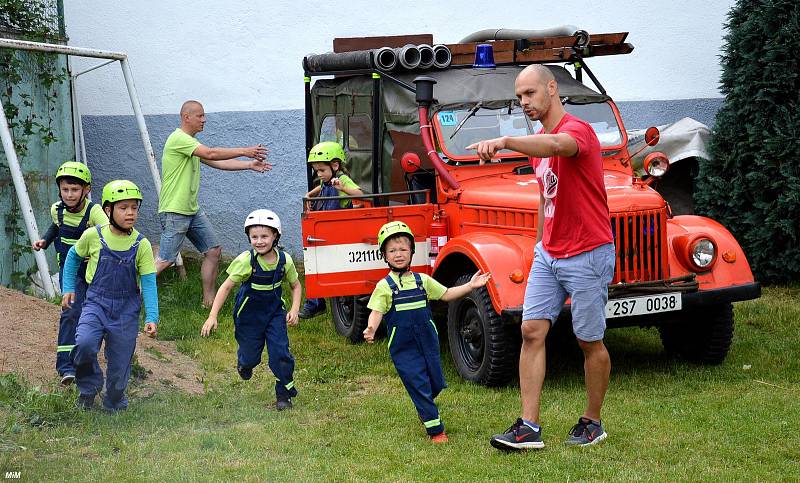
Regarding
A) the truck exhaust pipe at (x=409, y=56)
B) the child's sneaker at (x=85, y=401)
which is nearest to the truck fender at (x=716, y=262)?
the truck exhaust pipe at (x=409, y=56)

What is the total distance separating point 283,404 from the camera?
655 centimetres

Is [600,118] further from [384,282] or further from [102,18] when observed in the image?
[102,18]

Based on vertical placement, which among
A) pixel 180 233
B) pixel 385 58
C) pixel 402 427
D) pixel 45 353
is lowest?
pixel 402 427

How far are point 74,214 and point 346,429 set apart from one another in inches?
98.7

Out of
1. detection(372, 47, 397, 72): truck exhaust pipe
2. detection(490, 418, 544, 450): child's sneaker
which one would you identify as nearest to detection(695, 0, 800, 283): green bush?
detection(372, 47, 397, 72): truck exhaust pipe

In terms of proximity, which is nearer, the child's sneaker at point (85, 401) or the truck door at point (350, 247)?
the child's sneaker at point (85, 401)

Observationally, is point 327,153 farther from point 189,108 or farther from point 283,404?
point 283,404

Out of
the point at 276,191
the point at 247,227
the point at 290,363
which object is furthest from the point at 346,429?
the point at 276,191

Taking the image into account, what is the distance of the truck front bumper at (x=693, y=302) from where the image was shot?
640 centimetres

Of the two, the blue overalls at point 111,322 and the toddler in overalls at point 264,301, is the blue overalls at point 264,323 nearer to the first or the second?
the toddler in overalls at point 264,301

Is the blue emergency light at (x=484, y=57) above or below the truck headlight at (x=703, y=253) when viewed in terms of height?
above

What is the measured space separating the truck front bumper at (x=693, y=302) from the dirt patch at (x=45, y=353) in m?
2.28

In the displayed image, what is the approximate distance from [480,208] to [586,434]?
2.15 meters

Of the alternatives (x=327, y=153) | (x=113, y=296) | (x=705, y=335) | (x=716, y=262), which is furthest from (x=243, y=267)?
(x=705, y=335)
